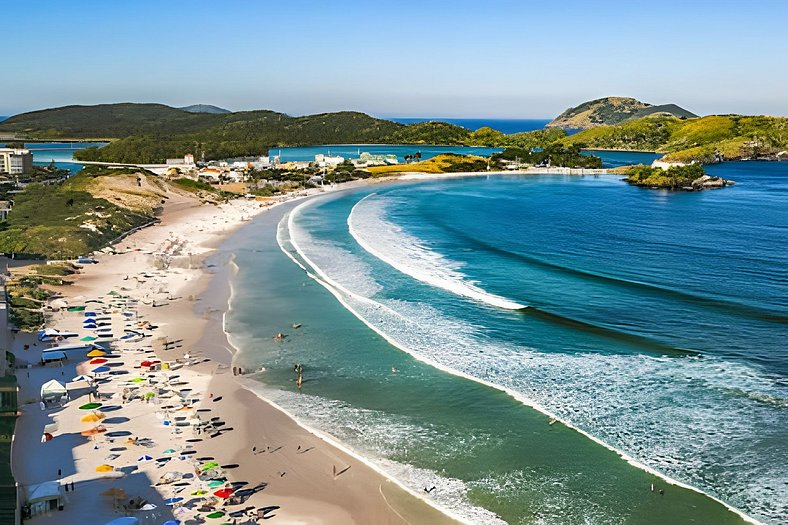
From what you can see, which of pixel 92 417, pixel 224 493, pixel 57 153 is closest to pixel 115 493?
pixel 224 493

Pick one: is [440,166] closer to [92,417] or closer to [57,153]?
[57,153]

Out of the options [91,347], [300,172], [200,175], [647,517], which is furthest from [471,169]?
[647,517]

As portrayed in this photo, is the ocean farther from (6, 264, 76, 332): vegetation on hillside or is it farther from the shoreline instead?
(6, 264, 76, 332): vegetation on hillside

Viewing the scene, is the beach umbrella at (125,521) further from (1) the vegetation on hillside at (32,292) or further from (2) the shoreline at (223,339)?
(1) the vegetation on hillside at (32,292)

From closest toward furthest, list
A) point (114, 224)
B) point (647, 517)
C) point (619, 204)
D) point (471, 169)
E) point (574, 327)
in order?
1. point (647, 517)
2. point (574, 327)
3. point (114, 224)
4. point (619, 204)
5. point (471, 169)

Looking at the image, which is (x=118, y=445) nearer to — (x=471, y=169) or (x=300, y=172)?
(x=300, y=172)

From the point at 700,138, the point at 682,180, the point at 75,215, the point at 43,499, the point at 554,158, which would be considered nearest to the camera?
the point at 43,499
